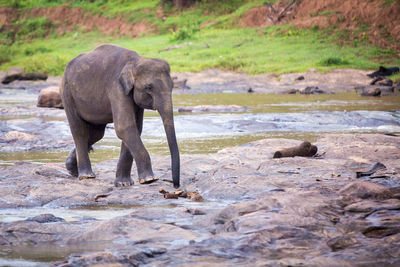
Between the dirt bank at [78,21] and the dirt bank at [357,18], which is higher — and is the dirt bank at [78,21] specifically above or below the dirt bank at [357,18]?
below

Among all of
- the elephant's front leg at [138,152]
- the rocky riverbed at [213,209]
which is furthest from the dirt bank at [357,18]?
the elephant's front leg at [138,152]

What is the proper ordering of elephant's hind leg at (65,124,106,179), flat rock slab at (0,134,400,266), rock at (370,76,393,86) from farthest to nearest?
rock at (370,76,393,86)
elephant's hind leg at (65,124,106,179)
flat rock slab at (0,134,400,266)

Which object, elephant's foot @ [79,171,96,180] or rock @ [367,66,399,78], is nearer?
elephant's foot @ [79,171,96,180]

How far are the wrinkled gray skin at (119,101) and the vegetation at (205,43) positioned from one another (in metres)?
22.1

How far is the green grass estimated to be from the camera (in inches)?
1224

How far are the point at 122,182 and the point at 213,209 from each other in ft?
6.31

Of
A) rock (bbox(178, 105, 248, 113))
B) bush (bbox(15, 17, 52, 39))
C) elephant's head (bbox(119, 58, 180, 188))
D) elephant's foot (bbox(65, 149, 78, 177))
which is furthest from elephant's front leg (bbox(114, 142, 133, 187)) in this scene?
bush (bbox(15, 17, 52, 39))

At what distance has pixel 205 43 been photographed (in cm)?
3838

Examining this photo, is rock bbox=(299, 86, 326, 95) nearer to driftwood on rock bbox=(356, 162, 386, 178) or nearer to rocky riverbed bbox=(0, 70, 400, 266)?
rocky riverbed bbox=(0, 70, 400, 266)

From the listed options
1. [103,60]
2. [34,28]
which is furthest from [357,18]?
[103,60]

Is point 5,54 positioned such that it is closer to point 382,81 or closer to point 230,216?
point 382,81

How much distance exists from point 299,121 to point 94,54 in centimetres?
809

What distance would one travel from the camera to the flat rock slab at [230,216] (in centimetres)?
461

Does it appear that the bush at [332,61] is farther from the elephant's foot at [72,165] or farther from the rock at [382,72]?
the elephant's foot at [72,165]
